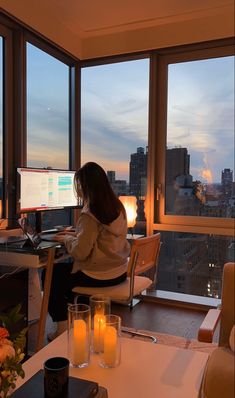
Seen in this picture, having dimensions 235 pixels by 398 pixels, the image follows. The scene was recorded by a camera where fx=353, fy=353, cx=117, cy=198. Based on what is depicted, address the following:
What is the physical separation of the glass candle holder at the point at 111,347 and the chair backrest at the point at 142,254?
2.63 feet

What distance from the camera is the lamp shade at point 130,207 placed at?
3.26 m

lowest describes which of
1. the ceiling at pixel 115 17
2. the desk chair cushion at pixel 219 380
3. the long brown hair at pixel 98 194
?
the desk chair cushion at pixel 219 380

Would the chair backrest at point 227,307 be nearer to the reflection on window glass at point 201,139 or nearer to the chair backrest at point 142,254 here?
the chair backrest at point 142,254

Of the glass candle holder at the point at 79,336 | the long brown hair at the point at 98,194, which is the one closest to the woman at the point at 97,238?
the long brown hair at the point at 98,194

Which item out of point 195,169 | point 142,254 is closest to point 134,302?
point 142,254

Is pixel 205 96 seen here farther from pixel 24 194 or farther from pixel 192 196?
pixel 24 194

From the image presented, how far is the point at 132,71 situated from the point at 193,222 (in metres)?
1.61

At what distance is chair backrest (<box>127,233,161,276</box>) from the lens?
228 cm

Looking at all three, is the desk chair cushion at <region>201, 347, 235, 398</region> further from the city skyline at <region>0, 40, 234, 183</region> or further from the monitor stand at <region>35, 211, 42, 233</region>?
the city skyline at <region>0, 40, 234, 183</region>

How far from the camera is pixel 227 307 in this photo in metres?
1.62

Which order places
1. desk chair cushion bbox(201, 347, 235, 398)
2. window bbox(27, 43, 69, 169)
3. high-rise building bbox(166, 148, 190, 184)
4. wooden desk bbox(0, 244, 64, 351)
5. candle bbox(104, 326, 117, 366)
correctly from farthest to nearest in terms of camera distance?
high-rise building bbox(166, 148, 190, 184) < window bbox(27, 43, 69, 169) < wooden desk bbox(0, 244, 64, 351) < candle bbox(104, 326, 117, 366) < desk chair cushion bbox(201, 347, 235, 398)

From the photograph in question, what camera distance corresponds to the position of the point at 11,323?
3.07 feet

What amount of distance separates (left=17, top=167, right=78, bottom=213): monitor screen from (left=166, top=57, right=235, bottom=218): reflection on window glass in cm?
106

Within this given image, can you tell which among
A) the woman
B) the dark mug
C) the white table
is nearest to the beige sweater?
the woman
